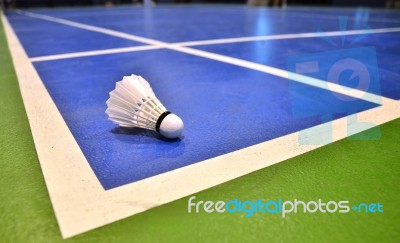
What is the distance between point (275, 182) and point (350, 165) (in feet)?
1.11

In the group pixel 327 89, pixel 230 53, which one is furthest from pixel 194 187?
pixel 230 53

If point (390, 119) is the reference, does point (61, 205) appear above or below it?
below

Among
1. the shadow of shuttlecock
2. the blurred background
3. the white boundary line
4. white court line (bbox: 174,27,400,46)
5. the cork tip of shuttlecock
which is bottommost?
the white boundary line

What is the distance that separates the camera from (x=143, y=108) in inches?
55.4

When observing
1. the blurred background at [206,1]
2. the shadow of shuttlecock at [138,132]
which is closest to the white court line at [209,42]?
the shadow of shuttlecock at [138,132]

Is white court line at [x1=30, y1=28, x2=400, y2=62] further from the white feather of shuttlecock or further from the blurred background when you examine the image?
the blurred background

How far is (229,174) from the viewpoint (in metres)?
1.16

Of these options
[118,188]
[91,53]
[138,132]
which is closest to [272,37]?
[91,53]

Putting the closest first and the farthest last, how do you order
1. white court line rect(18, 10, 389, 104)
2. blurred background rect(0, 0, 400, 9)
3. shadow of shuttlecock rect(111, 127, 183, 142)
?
shadow of shuttlecock rect(111, 127, 183, 142), white court line rect(18, 10, 389, 104), blurred background rect(0, 0, 400, 9)

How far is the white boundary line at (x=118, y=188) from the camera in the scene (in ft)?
3.15

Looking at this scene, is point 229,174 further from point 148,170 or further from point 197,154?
point 148,170

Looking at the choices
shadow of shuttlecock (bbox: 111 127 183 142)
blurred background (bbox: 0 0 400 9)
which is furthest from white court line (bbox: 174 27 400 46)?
blurred background (bbox: 0 0 400 9)

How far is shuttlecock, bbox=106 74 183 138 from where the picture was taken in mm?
1363

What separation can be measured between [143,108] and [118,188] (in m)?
0.44
